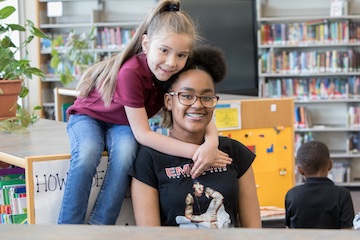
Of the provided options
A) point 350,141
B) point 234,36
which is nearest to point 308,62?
point 350,141

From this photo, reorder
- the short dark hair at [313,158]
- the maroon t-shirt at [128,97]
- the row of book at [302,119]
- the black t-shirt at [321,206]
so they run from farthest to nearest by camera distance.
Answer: the row of book at [302,119] < the short dark hair at [313,158] < the black t-shirt at [321,206] < the maroon t-shirt at [128,97]

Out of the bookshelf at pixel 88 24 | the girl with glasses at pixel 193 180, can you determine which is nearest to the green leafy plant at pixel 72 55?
the bookshelf at pixel 88 24

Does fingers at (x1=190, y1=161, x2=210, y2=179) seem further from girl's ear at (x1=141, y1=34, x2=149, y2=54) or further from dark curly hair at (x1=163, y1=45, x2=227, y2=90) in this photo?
girl's ear at (x1=141, y1=34, x2=149, y2=54)

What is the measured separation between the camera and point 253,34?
17.6 feet

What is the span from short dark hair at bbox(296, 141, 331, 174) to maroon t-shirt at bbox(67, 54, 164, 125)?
1.27m

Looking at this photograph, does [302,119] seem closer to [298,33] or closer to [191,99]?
[298,33]

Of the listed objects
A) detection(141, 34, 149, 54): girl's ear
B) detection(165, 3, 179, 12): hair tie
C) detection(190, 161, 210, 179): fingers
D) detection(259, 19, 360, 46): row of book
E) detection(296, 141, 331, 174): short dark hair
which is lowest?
detection(296, 141, 331, 174): short dark hair

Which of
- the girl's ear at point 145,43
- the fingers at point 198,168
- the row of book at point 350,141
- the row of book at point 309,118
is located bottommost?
the row of book at point 350,141

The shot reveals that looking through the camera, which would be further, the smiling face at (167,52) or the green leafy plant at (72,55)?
the green leafy plant at (72,55)

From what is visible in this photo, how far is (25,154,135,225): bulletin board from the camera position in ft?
5.65

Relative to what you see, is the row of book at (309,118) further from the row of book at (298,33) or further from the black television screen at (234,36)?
the black television screen at (234,36)

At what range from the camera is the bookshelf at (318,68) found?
23.9 ft

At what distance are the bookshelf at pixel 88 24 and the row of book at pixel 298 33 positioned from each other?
4.63 ft

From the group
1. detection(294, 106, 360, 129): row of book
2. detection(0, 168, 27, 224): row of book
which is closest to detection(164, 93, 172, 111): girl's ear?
detection(0, 168, 27, 224): row of book
